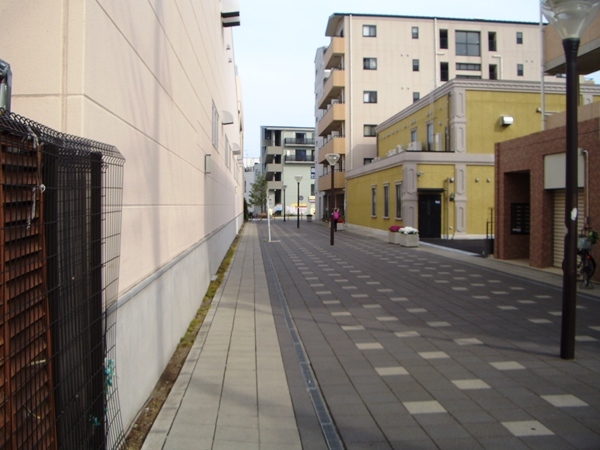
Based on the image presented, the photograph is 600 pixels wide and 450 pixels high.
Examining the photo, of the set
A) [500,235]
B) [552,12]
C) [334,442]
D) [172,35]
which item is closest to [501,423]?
[334,442]

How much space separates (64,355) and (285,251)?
62.5 ft

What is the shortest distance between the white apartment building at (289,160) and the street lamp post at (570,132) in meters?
73.8

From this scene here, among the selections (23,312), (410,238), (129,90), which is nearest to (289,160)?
(410,238)

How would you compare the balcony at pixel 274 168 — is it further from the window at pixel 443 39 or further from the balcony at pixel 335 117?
the window at pixel 443 39

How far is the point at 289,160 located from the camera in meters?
83.9

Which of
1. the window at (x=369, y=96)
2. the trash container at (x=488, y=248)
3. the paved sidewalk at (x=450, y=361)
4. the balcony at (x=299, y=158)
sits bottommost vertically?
the paved sidewalk at (x=450, y=361)

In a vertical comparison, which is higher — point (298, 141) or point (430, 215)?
point (298, 141)

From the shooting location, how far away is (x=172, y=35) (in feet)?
21.7

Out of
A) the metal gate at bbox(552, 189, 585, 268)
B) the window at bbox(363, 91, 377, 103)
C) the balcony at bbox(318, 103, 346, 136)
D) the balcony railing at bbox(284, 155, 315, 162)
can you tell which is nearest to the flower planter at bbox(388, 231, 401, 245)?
the metal gate at bbox(552, 189, 585, 268)

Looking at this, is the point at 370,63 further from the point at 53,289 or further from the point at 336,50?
the point at 53,289

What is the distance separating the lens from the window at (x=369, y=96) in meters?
41.9

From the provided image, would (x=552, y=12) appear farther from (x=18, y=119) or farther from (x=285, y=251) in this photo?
(x=285, y=251)

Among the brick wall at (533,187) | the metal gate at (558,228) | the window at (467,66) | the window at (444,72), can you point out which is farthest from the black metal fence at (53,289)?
the window at (467,66)

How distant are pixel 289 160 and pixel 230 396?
79604 mm
